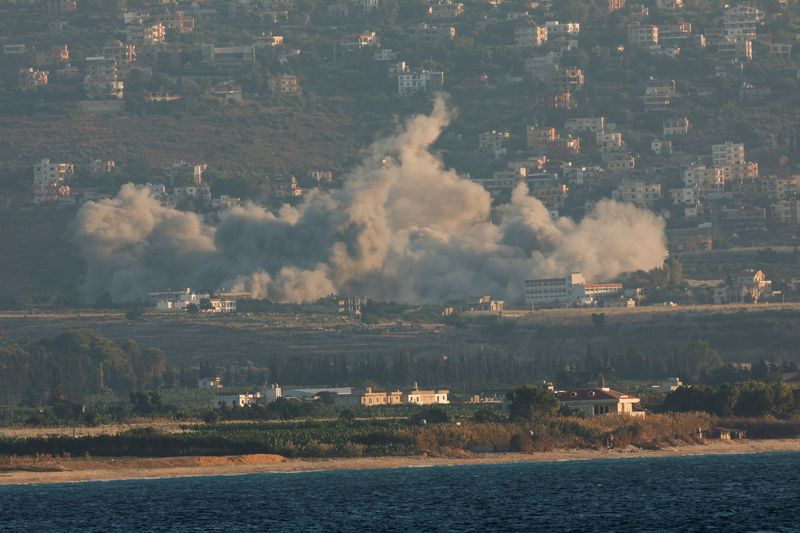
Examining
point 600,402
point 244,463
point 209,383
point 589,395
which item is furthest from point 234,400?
point 244,463

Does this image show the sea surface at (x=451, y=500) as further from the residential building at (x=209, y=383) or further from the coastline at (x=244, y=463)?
the residential building at (x=209, y=383)

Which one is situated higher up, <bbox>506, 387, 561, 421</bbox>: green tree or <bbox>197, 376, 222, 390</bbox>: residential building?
<bbox>197, 376, 222, 390</bbox>: residential building

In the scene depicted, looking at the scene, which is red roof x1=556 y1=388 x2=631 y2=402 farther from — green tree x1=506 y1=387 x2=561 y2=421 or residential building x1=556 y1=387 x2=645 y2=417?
green tree x1=506 y1=387 x2=561 y2=421

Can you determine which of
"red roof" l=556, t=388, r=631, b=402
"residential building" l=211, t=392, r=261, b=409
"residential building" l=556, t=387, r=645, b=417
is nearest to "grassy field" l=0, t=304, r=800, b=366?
"residential building" l=211, t=392, r=261, b=409

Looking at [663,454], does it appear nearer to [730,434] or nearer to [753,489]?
[730,434]

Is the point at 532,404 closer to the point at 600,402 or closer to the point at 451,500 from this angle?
the point at 600,402

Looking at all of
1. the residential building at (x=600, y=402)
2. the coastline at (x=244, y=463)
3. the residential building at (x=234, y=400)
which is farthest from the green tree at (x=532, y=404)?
the residential building at (x=234, y=400)
